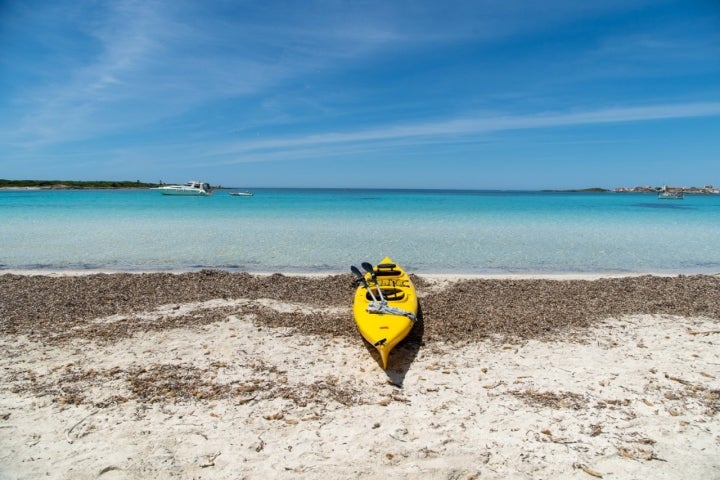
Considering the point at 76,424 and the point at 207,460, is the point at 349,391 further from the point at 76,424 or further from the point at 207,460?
the point at 76,424

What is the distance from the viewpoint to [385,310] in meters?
6.26

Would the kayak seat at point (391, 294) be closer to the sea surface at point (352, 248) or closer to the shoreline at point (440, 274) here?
the shoreline at point (440, 274)

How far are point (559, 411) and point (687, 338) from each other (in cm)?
373

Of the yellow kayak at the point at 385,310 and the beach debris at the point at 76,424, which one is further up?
the yellow kayak at the point at 385,310

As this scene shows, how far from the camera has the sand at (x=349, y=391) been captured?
3.78m

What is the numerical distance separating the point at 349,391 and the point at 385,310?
155 cm

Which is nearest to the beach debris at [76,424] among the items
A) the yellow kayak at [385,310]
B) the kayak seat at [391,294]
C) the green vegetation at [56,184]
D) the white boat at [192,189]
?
the yellow kayak at [385,310]

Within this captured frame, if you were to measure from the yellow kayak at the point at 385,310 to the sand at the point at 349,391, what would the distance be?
435 millimetres

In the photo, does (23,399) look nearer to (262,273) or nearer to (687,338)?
(262,273)

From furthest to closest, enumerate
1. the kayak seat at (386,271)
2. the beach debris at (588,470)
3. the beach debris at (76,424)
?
1. the kayak seat at (386,271)
2. the beach debris at (76,424)
3. the beach debris at (588,470)

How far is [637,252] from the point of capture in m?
15.7

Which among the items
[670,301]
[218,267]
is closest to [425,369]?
[670,301]

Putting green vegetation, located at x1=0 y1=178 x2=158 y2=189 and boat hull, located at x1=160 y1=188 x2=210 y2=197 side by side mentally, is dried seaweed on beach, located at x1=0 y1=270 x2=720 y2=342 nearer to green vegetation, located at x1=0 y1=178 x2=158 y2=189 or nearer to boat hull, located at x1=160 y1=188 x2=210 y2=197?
boat hull, located at x1=160 y1=188 x2=210 y2=197

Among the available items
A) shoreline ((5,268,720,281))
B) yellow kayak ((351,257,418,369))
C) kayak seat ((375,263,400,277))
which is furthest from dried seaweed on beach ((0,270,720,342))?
kayak seat ((375,263,400,277))
